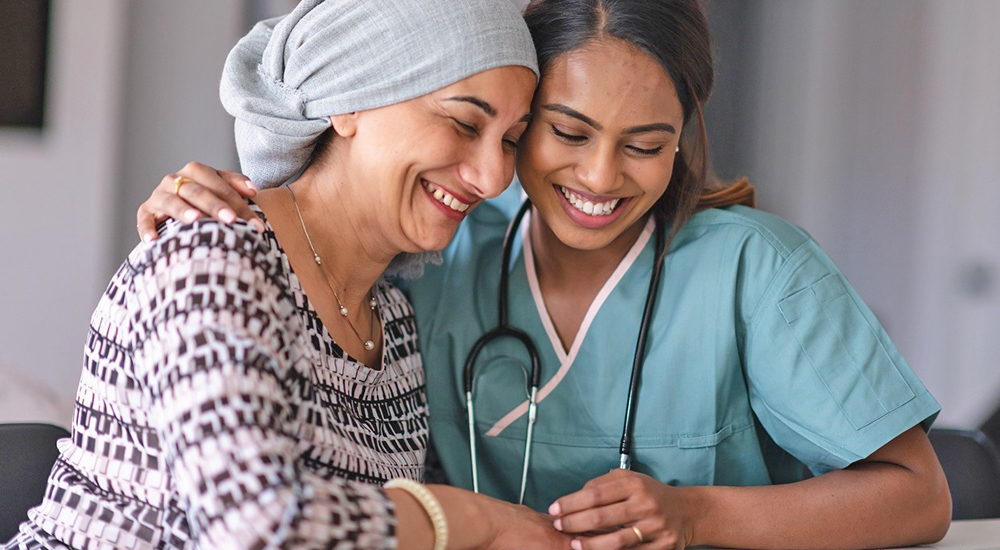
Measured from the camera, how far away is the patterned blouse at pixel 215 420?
0.96 meters

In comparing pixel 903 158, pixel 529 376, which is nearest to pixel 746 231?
pixel 529 376

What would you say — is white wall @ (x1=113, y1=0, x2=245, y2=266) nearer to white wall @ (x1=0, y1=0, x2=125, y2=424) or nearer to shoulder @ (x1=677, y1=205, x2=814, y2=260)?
white wall @ (x1=0, y1=0, x2=125, y2=424)

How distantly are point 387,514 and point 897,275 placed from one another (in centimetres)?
330

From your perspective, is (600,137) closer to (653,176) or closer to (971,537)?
(653,176)

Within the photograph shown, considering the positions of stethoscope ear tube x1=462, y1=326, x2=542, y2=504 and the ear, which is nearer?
the ear

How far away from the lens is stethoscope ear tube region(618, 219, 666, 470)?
1.49 meters

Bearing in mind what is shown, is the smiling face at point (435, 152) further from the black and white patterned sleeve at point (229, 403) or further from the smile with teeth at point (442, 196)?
the black and white patterned sleeve at point (229, 403)

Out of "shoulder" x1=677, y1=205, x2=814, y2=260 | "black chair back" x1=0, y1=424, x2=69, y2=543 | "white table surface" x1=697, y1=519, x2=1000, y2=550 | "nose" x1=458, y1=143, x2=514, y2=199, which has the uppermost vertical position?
"nose" x1=458, y1=143, x2=514, y2=199

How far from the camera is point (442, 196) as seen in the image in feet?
4.40

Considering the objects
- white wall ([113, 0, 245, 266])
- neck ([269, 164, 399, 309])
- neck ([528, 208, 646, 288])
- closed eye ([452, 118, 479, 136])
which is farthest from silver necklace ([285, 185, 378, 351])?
white wall ([113, 0, 245, 266])

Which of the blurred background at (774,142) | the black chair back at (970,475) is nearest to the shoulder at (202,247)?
the black chair back at (970,475)

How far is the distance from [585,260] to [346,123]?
1.72ft

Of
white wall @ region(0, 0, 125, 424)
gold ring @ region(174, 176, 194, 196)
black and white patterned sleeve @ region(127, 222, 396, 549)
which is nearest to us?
black and white patterned sleeve @ region(127, 222, 396, 549)

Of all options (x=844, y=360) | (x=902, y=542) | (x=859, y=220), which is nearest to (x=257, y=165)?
(x=844, y=360)
